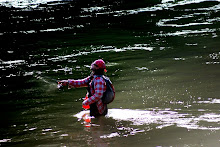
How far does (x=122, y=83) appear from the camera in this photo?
40.6 ft

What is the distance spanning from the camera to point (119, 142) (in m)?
7.18

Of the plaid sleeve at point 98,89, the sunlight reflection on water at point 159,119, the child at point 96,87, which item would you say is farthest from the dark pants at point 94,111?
the plaid sleeve at point 98,89

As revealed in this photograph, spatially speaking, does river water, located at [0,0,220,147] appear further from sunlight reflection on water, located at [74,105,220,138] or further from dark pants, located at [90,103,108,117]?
dark pants, located at [90,103,108,117]

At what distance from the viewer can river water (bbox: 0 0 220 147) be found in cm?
776

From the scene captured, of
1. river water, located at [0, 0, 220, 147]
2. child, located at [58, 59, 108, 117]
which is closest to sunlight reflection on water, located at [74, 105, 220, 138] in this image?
river water, located at [0, 0, 220, 147]

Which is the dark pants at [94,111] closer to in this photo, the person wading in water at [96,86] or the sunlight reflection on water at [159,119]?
the person wading in water at [96,86]

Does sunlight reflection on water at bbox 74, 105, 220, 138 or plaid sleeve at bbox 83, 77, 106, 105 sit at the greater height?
plaid sleeve at bbox 83, 77, 106, 105

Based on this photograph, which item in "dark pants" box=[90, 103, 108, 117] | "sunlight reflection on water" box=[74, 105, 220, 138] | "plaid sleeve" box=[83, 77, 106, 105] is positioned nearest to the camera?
"sunlight reflection on water" box=[74, 105, 220, 138]

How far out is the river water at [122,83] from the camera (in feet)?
25.5

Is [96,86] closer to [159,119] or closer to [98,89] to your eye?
[98,89]

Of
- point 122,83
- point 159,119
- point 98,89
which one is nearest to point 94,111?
point 98,89

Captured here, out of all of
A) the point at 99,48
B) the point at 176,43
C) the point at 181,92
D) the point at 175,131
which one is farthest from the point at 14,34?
the point at 175,131

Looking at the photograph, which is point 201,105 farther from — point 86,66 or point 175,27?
point 175,27

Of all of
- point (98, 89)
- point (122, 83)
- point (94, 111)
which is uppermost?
point (98, 89)
